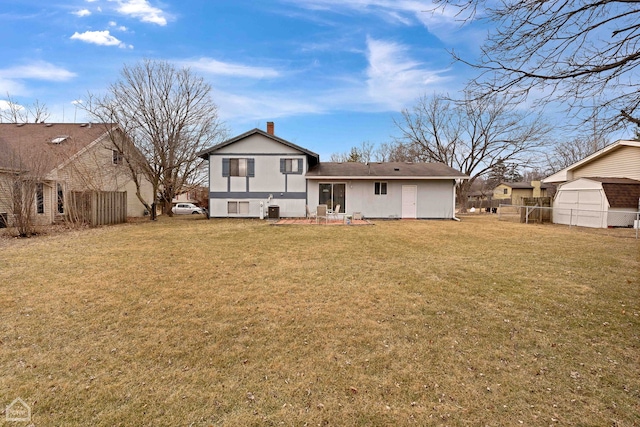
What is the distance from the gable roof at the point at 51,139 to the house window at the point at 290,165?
10303mm

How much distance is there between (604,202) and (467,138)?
15.4 m

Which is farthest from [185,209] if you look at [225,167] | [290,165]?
→ [290,165]

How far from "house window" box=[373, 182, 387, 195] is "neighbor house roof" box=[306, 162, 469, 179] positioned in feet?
2.08

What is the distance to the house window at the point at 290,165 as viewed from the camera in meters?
17.1

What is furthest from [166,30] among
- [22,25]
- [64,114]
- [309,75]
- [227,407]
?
[227,407]

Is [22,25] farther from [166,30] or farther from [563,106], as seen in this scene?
[563,106]

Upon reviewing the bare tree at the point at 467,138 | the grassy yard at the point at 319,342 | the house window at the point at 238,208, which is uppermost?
the bare tree at the point at 467,138

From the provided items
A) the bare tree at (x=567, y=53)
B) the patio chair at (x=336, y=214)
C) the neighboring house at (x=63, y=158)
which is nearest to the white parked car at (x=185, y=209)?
the neighboring house at (x=63, y=158)

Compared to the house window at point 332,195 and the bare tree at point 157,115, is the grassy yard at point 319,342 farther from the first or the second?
the bare tree at point 157,115

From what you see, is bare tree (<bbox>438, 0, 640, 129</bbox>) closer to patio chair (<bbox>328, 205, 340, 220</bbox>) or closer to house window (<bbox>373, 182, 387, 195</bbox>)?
patio chair (<bbox>328, 205, 340, 220</bbox>)

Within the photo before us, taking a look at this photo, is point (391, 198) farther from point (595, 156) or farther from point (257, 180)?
point (595, 156)

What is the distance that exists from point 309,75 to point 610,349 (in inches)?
689

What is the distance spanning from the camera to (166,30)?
40.2ft

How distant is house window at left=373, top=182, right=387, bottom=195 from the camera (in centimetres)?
1730
